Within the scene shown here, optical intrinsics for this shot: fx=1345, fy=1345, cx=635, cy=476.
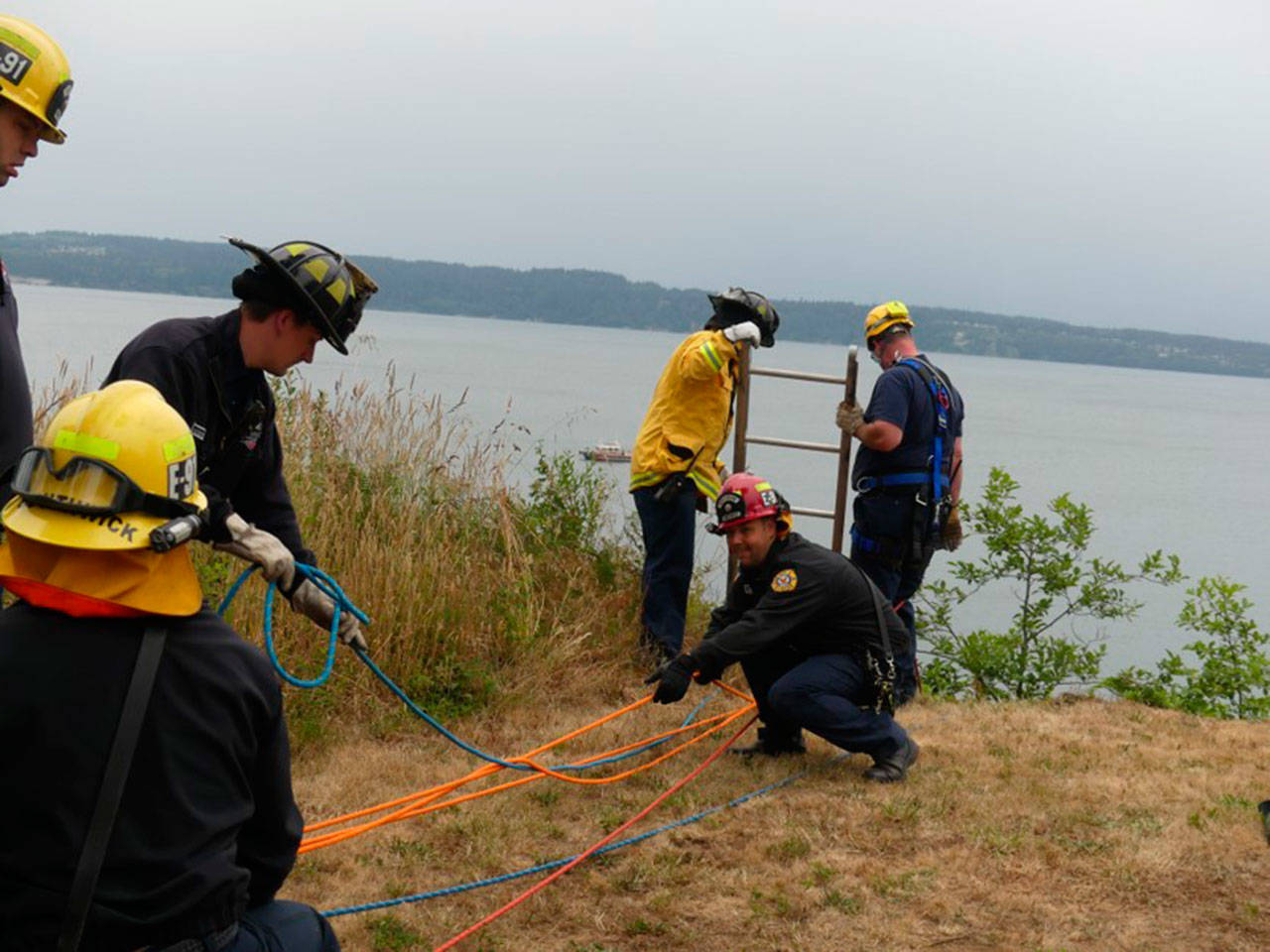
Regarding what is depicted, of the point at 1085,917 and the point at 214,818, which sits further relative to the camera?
the point at 1085,917

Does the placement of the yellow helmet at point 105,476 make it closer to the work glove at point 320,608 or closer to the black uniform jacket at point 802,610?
the work glove at point 320,608

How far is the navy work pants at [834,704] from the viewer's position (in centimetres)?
608

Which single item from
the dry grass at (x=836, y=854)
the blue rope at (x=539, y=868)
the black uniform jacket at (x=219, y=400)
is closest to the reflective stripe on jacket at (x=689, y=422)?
the dry grass at (x=836, y=854)

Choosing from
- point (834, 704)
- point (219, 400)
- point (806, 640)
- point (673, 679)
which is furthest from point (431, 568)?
point (219, 400)

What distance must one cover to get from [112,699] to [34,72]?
1926 millimetres

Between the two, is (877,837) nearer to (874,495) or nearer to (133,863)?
(874,495)

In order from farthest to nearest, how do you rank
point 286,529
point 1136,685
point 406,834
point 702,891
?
point 1136,685
point 406,834
point 702,891
point 286,529

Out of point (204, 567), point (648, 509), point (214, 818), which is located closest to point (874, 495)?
point (648, 509)

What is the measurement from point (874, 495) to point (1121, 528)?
67.0 ft

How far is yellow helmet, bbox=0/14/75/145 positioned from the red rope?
2713 millimetres

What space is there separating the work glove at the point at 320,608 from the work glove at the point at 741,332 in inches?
144

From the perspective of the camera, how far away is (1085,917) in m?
4.73

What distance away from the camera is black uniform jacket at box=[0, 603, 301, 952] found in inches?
88.0

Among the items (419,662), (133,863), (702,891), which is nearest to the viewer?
(133,863)
